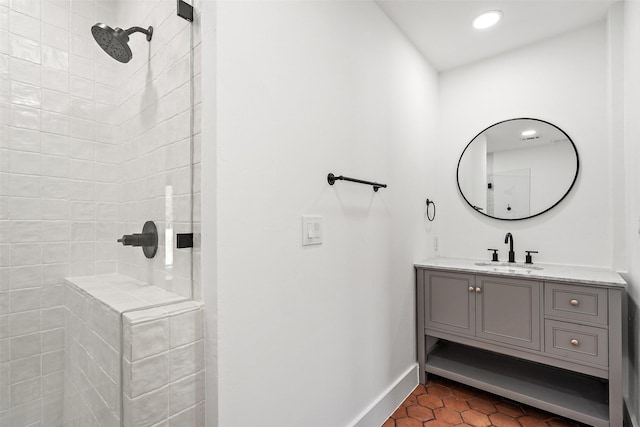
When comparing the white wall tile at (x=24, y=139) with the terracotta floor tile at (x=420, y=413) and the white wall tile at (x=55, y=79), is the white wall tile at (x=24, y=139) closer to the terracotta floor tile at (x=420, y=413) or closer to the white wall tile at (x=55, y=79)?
the white wall tile at (x=55, y=79)

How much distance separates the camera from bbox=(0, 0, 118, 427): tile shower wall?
130 cm

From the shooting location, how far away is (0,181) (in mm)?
1274

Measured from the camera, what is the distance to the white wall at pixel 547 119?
2.03 metres

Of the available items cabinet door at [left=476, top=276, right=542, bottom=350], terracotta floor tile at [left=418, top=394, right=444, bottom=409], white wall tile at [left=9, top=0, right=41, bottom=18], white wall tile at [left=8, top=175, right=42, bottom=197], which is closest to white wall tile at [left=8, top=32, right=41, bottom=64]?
white wall tile at [left=9, top=0, right=41, bottom=18]

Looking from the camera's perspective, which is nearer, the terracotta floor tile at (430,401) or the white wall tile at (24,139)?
the white wall tile at (24,139)

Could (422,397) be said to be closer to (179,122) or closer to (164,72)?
(179,122)

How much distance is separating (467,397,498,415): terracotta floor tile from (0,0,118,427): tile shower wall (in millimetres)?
2272

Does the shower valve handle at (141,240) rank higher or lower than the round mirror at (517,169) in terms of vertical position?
lower

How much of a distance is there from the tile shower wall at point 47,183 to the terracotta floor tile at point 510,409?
2.42 m

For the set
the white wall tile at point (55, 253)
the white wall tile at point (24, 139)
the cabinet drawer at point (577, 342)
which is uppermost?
the white wall tile at point (24, 139)

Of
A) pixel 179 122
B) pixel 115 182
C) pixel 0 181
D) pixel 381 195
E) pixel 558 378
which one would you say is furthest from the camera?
pixel 558 378

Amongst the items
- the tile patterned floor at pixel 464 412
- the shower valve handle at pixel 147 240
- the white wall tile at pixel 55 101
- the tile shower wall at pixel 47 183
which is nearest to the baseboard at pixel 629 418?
the tile patterned floor at pixel 464 412

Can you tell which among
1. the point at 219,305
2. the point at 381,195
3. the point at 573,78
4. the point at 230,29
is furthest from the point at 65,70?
the point at 573,78

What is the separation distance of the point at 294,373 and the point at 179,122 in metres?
1.08
